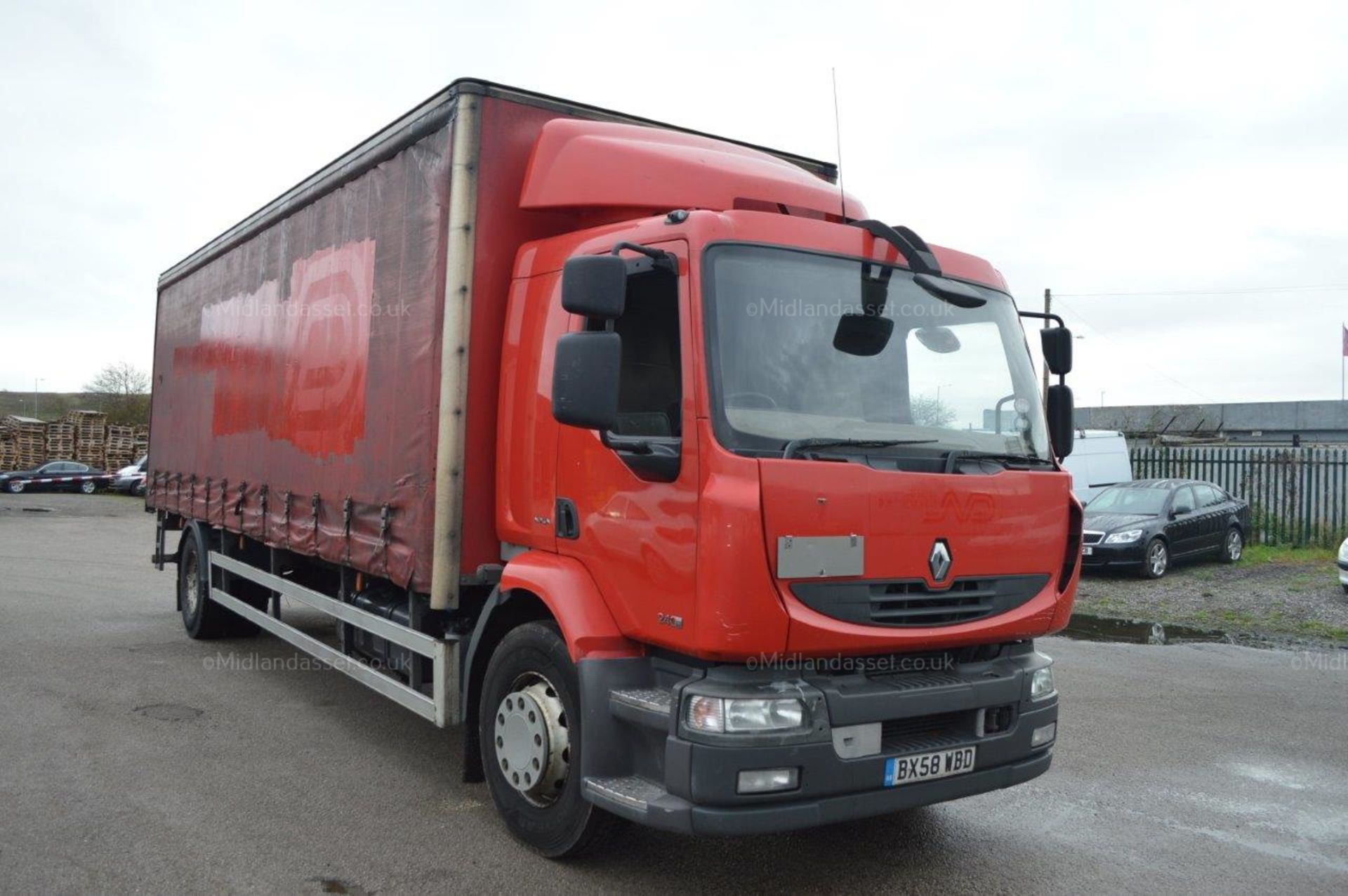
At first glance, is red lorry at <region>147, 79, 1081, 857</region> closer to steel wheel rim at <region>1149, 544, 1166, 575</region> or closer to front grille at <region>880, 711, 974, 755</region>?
front grille at <region>880, 711, 974, 755</region>

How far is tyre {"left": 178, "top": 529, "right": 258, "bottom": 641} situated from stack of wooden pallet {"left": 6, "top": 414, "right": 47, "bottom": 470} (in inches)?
1615

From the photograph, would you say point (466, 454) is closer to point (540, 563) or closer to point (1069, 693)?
point (540, 563)

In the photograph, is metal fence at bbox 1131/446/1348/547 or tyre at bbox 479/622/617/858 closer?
tyre at bbox 479/622/617/858

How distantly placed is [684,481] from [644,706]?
32.7 inches

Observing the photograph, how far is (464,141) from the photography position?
15.7 ft

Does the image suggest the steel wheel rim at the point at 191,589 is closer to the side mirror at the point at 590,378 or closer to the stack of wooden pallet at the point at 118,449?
the side mirror at the point at 590,378

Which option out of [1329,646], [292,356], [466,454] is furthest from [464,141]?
[1329,646]

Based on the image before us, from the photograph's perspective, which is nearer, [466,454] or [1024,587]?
[1024,587]

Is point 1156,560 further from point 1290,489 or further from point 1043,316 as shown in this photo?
point 1043,316

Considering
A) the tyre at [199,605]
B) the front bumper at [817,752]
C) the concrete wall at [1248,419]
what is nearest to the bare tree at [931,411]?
the front bumper at [817,752]

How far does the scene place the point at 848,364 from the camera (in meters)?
3.99

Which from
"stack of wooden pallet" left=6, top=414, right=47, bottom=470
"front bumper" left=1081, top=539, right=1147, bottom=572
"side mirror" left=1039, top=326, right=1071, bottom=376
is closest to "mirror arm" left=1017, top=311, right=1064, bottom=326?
"side mirror" left=1039, top=326, right=1071, bottom=376

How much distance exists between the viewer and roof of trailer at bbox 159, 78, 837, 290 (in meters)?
4.92

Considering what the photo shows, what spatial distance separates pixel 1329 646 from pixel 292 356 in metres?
9.76
